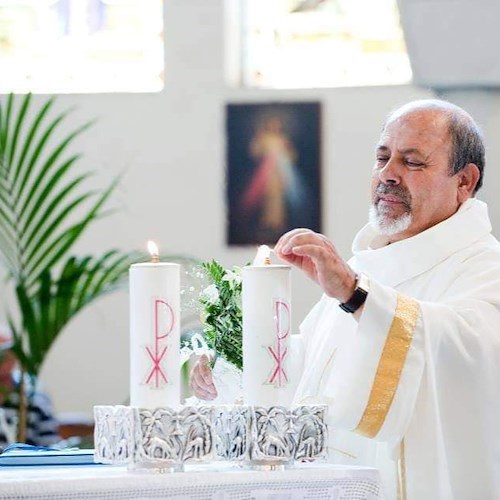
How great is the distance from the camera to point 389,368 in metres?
3.33

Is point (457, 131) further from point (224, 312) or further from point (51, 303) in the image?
point (51, 303)

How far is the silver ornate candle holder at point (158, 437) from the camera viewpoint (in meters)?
2.72

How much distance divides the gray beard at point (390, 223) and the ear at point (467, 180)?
21cm

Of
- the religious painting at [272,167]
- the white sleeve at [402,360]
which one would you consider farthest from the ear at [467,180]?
the religious painting at [272,167]

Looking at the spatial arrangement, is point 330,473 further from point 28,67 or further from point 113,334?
point 28,67

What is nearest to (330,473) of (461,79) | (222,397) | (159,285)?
(159,285)

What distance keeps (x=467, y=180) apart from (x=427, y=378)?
89 cm

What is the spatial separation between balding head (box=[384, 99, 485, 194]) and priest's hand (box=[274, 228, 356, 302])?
95 centimetres

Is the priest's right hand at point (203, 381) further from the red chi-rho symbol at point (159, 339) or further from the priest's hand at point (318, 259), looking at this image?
the red chi-rho symbol at point (159, 339)

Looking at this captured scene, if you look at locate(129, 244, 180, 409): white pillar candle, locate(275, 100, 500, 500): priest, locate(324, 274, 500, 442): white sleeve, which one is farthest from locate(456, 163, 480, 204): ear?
locate(129, 244, 180, 409): white pillar candle

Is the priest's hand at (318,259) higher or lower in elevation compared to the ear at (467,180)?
lower

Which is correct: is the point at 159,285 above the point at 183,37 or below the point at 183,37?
below

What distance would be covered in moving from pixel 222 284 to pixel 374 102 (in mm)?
6832

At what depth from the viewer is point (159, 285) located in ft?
9.04
